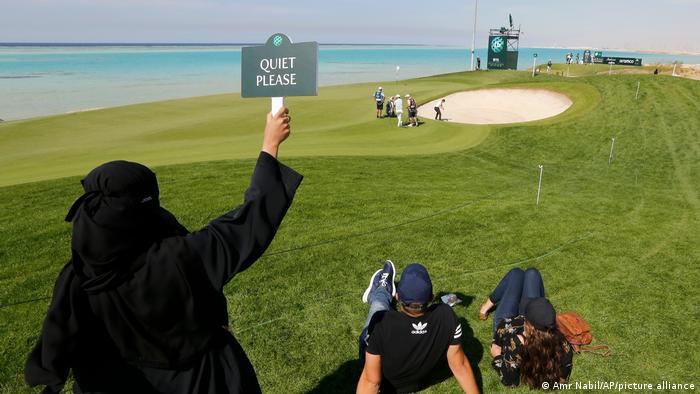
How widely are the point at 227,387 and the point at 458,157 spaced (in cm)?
1508

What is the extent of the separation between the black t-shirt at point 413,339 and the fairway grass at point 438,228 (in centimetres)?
84

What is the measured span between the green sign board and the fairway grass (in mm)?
3211

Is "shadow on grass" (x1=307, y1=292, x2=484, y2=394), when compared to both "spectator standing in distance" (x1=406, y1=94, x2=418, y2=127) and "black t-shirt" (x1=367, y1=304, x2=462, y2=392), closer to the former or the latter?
"black t-shirt" (x1=367, y1=304, x2=462, y2=392)

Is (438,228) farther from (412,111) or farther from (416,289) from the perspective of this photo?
(412,111)

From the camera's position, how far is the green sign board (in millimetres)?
Answer: 3477

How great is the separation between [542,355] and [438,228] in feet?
16.5

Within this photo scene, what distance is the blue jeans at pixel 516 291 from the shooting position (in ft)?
18.9

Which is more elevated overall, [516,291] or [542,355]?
[516,291]

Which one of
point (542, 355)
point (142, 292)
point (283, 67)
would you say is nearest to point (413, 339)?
point (542, 355)

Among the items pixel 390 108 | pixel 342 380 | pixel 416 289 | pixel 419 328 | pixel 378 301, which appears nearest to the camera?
pixel 416 289

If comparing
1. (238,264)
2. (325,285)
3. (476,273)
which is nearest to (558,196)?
(476,273)

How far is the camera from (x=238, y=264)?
7.55 ft

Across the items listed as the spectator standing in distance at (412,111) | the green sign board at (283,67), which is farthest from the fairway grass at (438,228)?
the green sign board at (283,67)

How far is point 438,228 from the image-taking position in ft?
31.4
